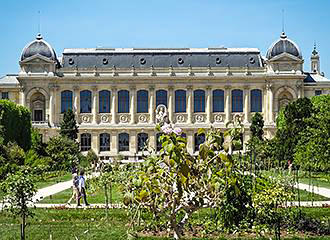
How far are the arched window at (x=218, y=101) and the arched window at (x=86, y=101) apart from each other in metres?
11.8

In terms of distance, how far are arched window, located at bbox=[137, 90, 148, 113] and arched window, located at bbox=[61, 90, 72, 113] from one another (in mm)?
6458

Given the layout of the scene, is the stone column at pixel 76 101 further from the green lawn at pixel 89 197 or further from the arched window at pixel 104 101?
the green lawn at pixel 89 197

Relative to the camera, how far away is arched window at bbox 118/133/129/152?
57.3 metres

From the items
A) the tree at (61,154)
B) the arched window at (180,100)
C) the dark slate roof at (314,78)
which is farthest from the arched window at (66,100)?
the dark slate roof at (314,78)

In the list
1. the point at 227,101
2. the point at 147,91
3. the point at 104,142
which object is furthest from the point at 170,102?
the point at 104,142

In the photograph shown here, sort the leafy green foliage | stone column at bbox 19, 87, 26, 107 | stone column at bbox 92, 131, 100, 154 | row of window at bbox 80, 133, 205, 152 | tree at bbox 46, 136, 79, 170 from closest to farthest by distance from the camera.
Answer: tree at bbox 46, 136, 79, 170, the leafy green foliage, stone column at bbox 19, 87, 26, 107, stone column at bbox 92, 131, 100, 154, row of window at bbox 80, 133, 205, 152

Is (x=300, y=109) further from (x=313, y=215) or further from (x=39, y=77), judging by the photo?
(x=39, y=77)

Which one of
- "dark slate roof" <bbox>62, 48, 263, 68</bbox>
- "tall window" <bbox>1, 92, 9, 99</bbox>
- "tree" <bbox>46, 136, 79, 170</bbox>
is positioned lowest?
"tree" <bbox>46, 136, 79, 170</bbox>

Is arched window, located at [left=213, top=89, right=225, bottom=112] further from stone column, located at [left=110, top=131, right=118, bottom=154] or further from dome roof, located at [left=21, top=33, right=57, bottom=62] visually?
dome roof, located at [left=21, top=33, right=57, bottom=62]

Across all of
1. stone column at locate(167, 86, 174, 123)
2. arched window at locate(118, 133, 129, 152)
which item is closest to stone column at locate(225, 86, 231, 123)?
stone column at locate(167, 86, 174, 123)

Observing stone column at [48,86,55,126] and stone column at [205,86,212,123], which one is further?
stone column at [205,86,212,123]

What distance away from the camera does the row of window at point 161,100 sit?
5734cm

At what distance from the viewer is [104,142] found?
5750cm

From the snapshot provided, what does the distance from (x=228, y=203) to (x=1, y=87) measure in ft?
164
